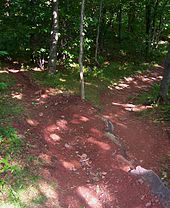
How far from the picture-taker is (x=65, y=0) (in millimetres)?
15586

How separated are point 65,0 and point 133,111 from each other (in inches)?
274

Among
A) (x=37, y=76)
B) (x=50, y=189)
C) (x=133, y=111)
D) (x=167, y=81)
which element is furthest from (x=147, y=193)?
(x=37, y=76)

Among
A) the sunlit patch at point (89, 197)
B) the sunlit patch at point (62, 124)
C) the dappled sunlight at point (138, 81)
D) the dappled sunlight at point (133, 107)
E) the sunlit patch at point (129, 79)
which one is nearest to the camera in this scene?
the sunlit patch at point (89, 197)

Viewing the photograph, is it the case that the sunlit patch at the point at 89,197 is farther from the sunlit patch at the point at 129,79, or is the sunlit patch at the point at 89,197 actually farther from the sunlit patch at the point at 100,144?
the sunlit patch at the point at 129,79

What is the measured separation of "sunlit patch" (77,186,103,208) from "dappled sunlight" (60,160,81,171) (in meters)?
0.85

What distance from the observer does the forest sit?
23.8ft

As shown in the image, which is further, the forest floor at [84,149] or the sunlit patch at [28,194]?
the forest floor at [84,149]

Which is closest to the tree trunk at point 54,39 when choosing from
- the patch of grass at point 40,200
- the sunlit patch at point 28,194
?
the sunlit patch at point 28,194

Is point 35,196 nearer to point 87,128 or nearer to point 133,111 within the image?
point 87,128

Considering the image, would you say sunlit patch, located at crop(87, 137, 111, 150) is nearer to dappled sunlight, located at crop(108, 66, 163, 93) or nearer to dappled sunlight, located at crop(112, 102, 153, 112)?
dappled sunlight, located at crop(112, 102, 153, 112)

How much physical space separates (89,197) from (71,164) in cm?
131

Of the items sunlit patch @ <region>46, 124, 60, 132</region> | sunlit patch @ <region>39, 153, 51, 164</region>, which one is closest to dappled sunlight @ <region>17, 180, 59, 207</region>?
sunlit patch @ <region>39, 153, 51, 164</region>

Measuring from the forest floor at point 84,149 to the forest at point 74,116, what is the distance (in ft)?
0.08

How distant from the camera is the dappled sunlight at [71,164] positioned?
8.13 meters
